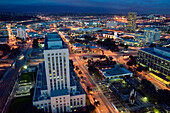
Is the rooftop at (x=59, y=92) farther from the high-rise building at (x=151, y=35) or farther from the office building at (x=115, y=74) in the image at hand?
the high-rise building at (x=151, y=35)

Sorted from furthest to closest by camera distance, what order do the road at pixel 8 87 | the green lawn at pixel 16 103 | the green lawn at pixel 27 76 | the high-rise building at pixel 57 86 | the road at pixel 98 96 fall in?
the green lawn at pixel 27 76 → the road at pixel 8 87 → the road at pixel 98 96 → the green lawn at pixel 16 103 → the high-rise building at pixel 57 86

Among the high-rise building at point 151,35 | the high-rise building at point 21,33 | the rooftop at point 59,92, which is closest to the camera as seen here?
the rooftop at point 59,92

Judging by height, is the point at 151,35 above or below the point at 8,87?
above

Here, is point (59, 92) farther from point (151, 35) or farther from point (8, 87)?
point (151, 35)

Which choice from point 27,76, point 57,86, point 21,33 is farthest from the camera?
point 21,33

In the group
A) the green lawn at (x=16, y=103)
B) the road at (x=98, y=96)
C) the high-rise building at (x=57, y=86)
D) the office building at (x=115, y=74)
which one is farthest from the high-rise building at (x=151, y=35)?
the green lawn at (x=16, y=103)

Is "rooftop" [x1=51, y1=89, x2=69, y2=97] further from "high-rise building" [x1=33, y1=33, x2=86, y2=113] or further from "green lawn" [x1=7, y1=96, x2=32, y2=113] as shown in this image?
"green lawn" [x1=7, y1=96, x2=32, y2=113]

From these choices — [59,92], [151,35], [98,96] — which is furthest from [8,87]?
[151,35]
